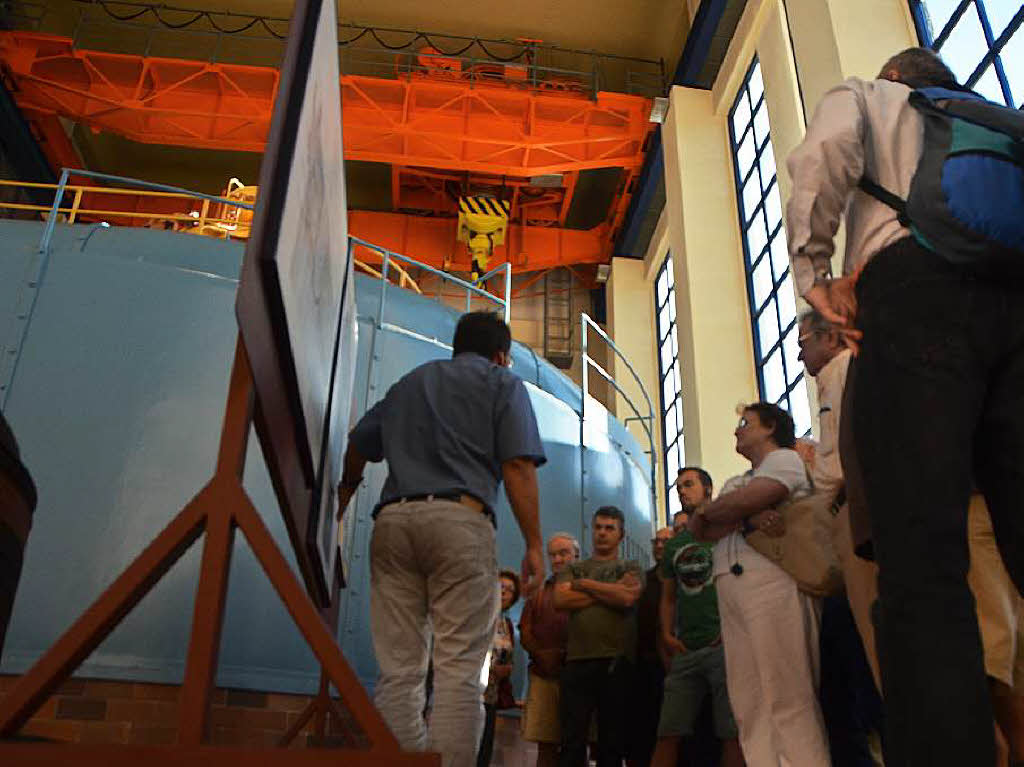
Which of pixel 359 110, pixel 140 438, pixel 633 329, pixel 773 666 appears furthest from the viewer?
pixel 633 329

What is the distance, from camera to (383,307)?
6.53 meters

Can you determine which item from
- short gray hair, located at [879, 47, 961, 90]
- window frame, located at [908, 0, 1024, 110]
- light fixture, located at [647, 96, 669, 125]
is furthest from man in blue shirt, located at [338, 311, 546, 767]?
light fixture, located at [647, 96, 669, 125]

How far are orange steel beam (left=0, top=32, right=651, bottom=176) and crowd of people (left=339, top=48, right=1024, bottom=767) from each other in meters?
9.84

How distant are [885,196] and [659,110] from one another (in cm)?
1264

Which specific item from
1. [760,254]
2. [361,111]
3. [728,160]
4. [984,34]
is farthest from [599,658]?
[361,111]

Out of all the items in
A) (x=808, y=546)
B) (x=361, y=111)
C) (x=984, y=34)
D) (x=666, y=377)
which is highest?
(x=361, y=111)

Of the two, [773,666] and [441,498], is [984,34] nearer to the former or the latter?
[773,666]

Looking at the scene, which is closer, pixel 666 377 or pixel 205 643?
pixel 205 643

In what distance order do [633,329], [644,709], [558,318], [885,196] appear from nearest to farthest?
1. [885,196]
2. [644,709]
3. [633,329]
4. [558,318]

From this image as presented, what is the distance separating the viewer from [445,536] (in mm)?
2697

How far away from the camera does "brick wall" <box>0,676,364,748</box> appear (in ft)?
15.0

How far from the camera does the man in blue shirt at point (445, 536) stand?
103 inches

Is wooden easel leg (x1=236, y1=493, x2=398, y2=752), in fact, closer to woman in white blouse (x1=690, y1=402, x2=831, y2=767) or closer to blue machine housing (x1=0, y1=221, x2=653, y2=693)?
woman in white blouse (x1=690, y1=402, x2=831, y2=767)

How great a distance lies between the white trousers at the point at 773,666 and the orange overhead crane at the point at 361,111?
11260 mm
